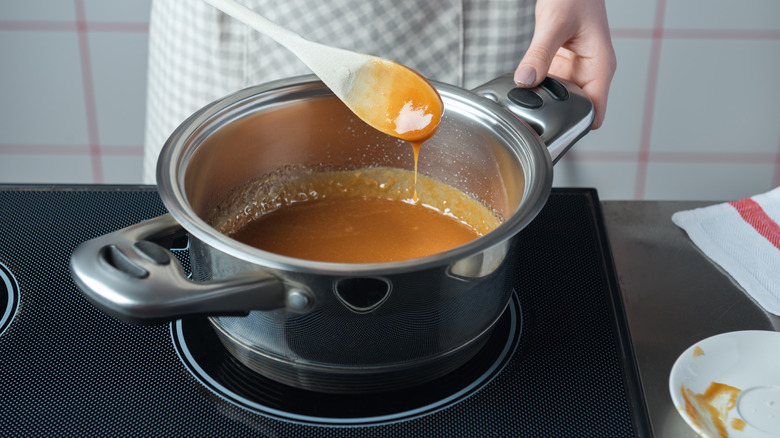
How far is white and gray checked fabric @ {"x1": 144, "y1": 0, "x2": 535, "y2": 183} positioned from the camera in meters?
1.02

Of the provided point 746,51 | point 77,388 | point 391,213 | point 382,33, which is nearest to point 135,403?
point 77,388

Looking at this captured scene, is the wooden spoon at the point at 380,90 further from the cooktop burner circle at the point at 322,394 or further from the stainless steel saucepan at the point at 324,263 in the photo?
the cooktop burner circle at the point at 322,394

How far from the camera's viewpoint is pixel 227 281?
0.50 m

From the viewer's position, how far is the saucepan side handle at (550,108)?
0.72 meters

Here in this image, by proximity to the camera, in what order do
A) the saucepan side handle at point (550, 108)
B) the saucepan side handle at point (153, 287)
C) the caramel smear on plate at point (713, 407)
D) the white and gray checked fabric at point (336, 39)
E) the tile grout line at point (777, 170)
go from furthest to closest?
the tile grout line at point (777, 170) → the white and gray checked fabric at point (336, 39) → the saucepan side handle at point (550, 108) → the caramel smear on plate at point (713, 407) → the saucepan side handle at point (153, 287)

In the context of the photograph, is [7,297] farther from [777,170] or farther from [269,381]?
[777,170]

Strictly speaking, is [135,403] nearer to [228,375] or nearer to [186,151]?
[228,375]

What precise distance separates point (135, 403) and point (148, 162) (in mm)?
723

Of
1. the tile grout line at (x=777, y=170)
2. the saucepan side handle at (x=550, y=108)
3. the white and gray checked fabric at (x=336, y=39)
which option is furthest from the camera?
the tile grout line at (x=777, y=170)

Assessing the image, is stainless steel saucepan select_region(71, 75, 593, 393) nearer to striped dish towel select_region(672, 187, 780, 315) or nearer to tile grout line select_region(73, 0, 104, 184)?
striped dish towel select_region(672, 187, 780, 315)

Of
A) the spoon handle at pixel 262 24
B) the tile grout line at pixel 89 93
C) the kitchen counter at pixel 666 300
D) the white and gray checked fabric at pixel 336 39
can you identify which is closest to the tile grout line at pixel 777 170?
the white and gray checked fabric at pixel 336 39

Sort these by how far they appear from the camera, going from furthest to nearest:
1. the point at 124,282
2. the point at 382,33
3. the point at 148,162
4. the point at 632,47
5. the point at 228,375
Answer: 1. the point at 632,47
2. the point at 148,162
3. the point at 382,33
4. the point at 228,375
5. the point at 124,282

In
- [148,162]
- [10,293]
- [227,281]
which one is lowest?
[148,162]

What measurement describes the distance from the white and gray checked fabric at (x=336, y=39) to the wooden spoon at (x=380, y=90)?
0.32 meters
